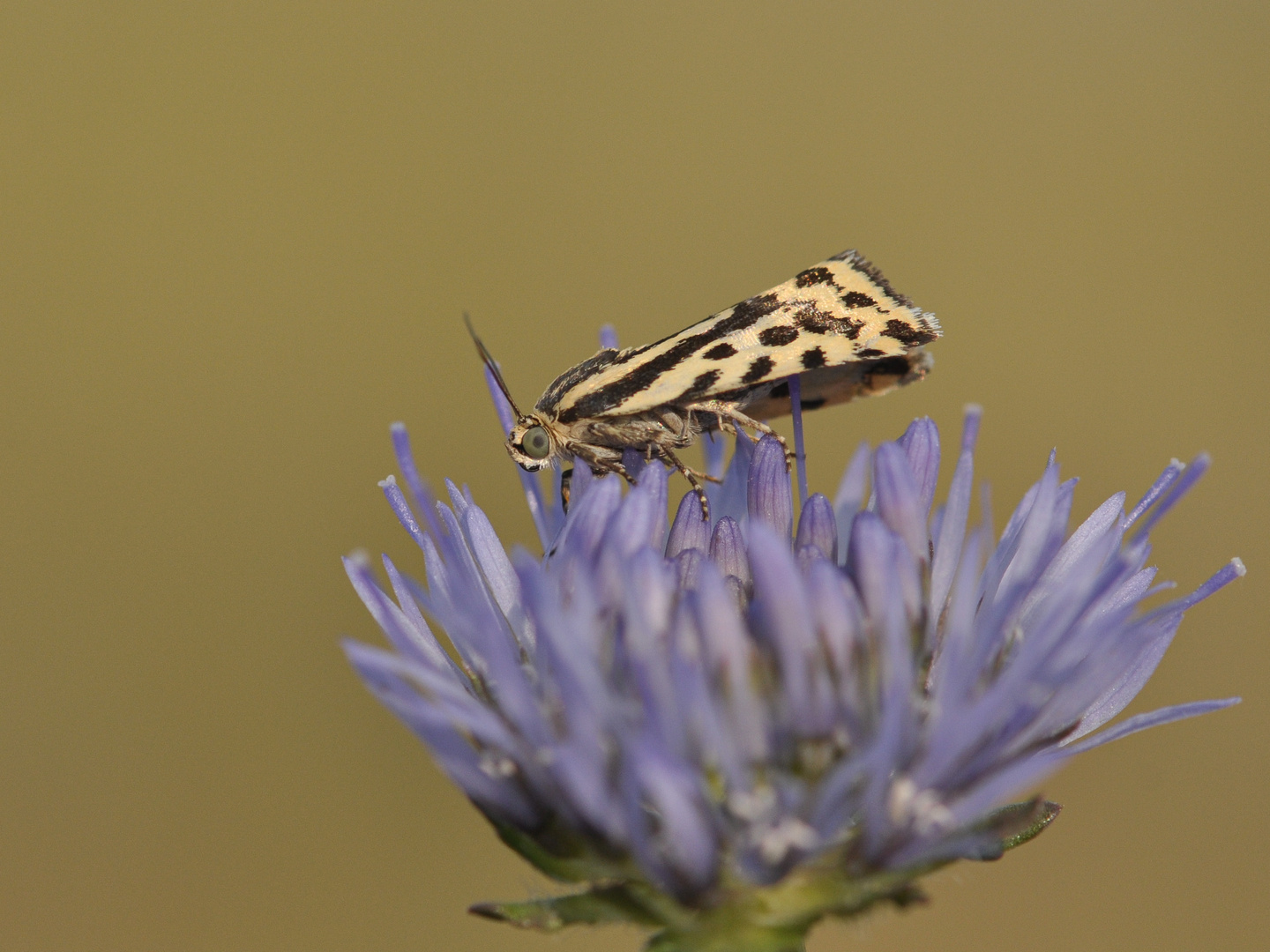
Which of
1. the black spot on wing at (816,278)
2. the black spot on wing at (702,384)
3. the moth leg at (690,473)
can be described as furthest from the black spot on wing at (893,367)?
Answer: the moth leg at (690,473)

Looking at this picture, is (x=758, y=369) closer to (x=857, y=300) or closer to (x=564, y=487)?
(x=857, y=300)

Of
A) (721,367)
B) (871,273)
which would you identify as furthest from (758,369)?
(871,273)

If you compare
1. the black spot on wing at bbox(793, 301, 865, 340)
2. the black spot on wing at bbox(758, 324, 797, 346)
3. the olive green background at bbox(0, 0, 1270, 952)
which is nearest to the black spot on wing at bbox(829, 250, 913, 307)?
the black spot on wing at bbox(793, 301, 865, 340)

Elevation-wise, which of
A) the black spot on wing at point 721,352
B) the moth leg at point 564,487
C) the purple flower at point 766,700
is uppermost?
the black spot on wing at point 721,352

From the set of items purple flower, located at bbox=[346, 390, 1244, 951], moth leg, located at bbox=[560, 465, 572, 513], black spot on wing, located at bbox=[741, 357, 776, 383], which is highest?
black spot on wing, located at bbox=[741, 357, 776, 383]

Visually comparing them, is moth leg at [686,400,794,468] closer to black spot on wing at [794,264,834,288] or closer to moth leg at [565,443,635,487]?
moth leg at [565,443,635,487]

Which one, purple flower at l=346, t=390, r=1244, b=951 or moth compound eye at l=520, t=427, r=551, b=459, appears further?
moth compound eye at l=520, t=427, r=551, b=459

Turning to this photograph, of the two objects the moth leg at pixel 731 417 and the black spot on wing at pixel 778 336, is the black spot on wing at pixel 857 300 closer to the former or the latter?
the black spot on wing at pixel 778 336

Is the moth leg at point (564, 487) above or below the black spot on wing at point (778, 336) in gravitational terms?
below

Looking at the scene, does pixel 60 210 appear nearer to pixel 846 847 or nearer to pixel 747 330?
pixel 747 330
